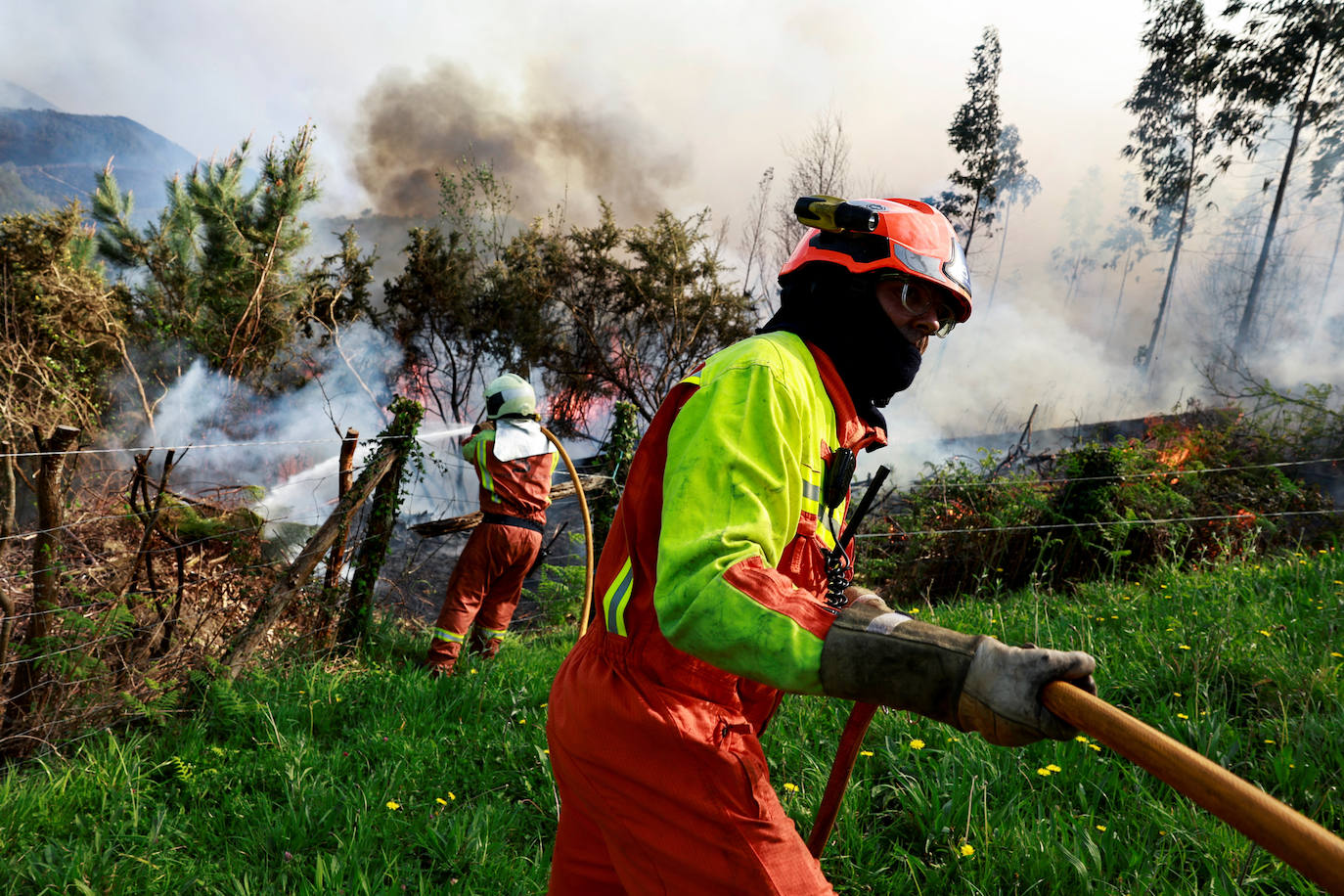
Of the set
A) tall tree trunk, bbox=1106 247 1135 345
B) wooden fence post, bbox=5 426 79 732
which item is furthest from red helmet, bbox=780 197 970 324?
tall tree trunk, bbox=1106 247 1135 345

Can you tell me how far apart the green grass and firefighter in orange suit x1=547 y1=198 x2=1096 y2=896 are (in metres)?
1.43

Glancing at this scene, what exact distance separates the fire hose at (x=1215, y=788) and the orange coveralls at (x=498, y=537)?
5.30 meters

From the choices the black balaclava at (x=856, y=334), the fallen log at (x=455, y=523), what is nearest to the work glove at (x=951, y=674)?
the black balaclava at (x=856, y=334)

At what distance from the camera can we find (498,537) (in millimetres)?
5934

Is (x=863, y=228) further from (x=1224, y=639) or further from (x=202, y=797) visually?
(x=202, y=797)

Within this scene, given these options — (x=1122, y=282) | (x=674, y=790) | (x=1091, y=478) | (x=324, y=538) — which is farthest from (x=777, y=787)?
(x=1122, y=282)

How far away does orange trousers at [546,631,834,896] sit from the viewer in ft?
4.06

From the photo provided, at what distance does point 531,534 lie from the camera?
613 centimetres

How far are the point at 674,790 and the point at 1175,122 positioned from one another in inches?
1353

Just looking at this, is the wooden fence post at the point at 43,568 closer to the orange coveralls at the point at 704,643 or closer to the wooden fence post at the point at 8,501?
the wooden fence post at the point at 8,501

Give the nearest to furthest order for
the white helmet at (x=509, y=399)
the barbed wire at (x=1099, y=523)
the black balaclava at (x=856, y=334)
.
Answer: the black balaclava at (x=856, y=334) → the white helmet at (x=509, y=399) → the barbed wire at (x=1099, y=523)

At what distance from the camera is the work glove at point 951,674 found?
97cm

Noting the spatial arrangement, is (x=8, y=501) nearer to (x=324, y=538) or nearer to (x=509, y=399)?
(x=324, y=538)

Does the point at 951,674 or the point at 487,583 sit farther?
the point at 487,583
